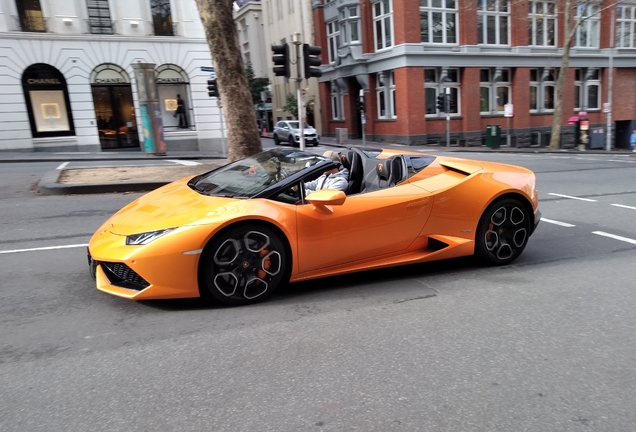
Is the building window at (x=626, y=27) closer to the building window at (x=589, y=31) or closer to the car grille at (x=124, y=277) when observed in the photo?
the building window at (x=589, y=31)

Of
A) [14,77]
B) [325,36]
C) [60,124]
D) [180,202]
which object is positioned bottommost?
[180,202]

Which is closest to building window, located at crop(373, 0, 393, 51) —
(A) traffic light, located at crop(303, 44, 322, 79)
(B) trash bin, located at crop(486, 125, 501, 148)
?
(B) trash bin, located at crop(486, 125, 501, 148)

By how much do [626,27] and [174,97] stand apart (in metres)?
32.7

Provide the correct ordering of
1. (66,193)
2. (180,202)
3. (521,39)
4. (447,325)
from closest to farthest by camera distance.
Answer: (447,325) → (180,202) → (66,193) → (521,39)

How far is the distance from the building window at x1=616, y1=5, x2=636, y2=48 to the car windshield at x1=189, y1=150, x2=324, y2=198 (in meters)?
39.1

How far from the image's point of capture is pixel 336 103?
37562 millimetres

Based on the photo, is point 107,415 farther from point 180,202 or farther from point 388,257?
point 388,257

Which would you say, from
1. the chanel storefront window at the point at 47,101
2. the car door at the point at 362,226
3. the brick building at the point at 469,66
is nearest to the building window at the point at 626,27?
the brick building at the point at 469,66

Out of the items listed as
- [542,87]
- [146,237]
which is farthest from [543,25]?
[146,237]

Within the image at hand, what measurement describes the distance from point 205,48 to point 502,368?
23.6m

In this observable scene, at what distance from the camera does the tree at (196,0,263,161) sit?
39.3ft

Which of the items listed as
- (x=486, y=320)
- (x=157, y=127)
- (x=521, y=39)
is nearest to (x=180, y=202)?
(x=486, y=320)

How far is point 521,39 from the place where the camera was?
103 feet

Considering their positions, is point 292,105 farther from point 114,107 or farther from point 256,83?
point 114,107
